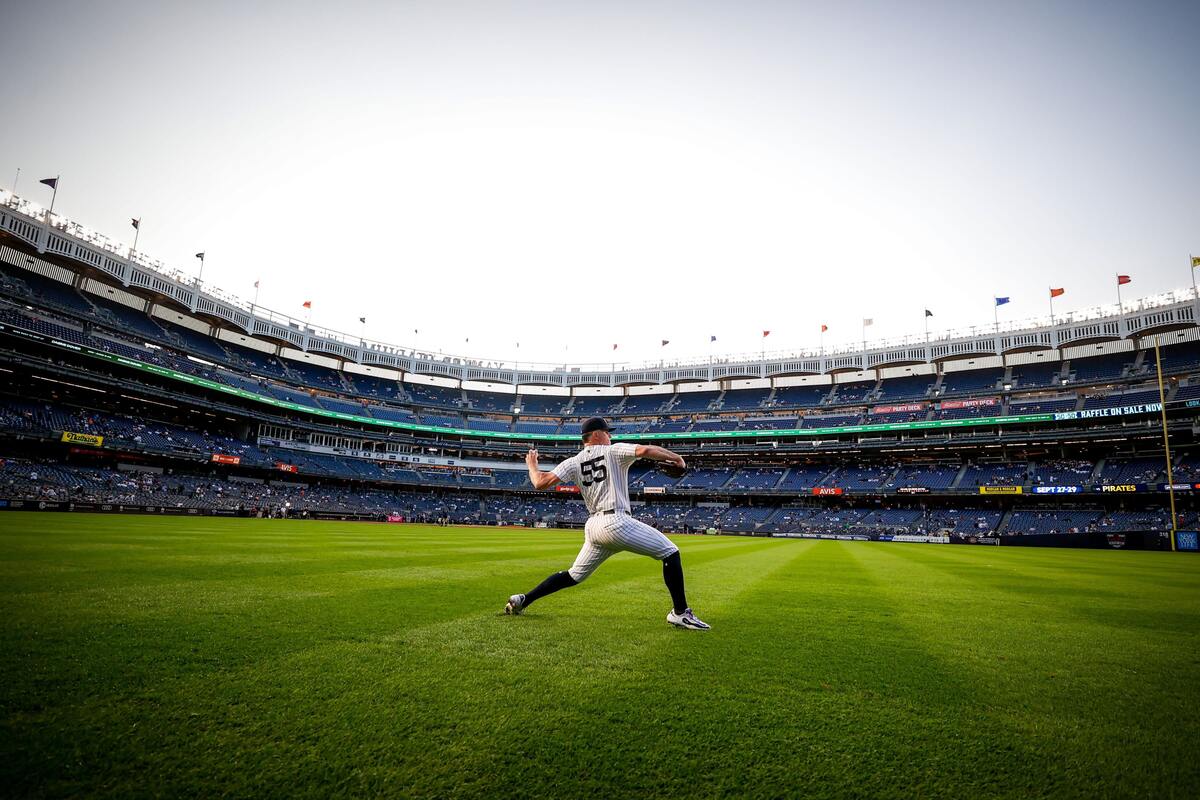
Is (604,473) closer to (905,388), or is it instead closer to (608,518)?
(608,518)

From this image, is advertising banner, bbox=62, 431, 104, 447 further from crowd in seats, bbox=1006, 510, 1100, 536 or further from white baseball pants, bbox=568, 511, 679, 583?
crowd in seats, bbox=1006, 510, 1100, 536

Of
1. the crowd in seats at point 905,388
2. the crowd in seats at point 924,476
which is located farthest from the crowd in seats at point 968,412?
the crowd in seats at point 924,476

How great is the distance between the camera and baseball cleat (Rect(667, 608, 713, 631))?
5.58 m

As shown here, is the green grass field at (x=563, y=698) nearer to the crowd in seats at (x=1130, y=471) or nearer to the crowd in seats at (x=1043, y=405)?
the crowd in seats at (x=1130, y=471)

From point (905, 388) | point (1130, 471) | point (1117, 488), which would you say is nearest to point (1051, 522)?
point (1117, 488)

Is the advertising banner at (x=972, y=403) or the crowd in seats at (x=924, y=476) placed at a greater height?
the advertising banner at (x=972, y=403)

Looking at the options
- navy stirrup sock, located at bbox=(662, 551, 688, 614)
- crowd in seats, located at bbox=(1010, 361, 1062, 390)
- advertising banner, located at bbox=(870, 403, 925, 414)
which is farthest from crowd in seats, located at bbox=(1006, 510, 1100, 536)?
navy stirrup sock, located at bbox=(662, 551, 688, 614)

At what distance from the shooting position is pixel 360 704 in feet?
10.2

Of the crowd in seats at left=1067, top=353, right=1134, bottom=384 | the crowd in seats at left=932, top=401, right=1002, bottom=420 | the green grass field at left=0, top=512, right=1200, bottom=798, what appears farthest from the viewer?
the crowd in seats at left=932, top=401, right=1002, bottom=420

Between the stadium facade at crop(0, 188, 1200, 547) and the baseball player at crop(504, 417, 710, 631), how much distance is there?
1450 inches

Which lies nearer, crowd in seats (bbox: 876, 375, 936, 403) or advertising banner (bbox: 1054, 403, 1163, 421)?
advertising banner (bbox: 1054, 403, 1163, 421)

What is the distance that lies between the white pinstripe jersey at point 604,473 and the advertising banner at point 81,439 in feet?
147

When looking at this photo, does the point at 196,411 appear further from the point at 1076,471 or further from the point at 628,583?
the point at 1076,471

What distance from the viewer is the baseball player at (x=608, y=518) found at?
221 inches
